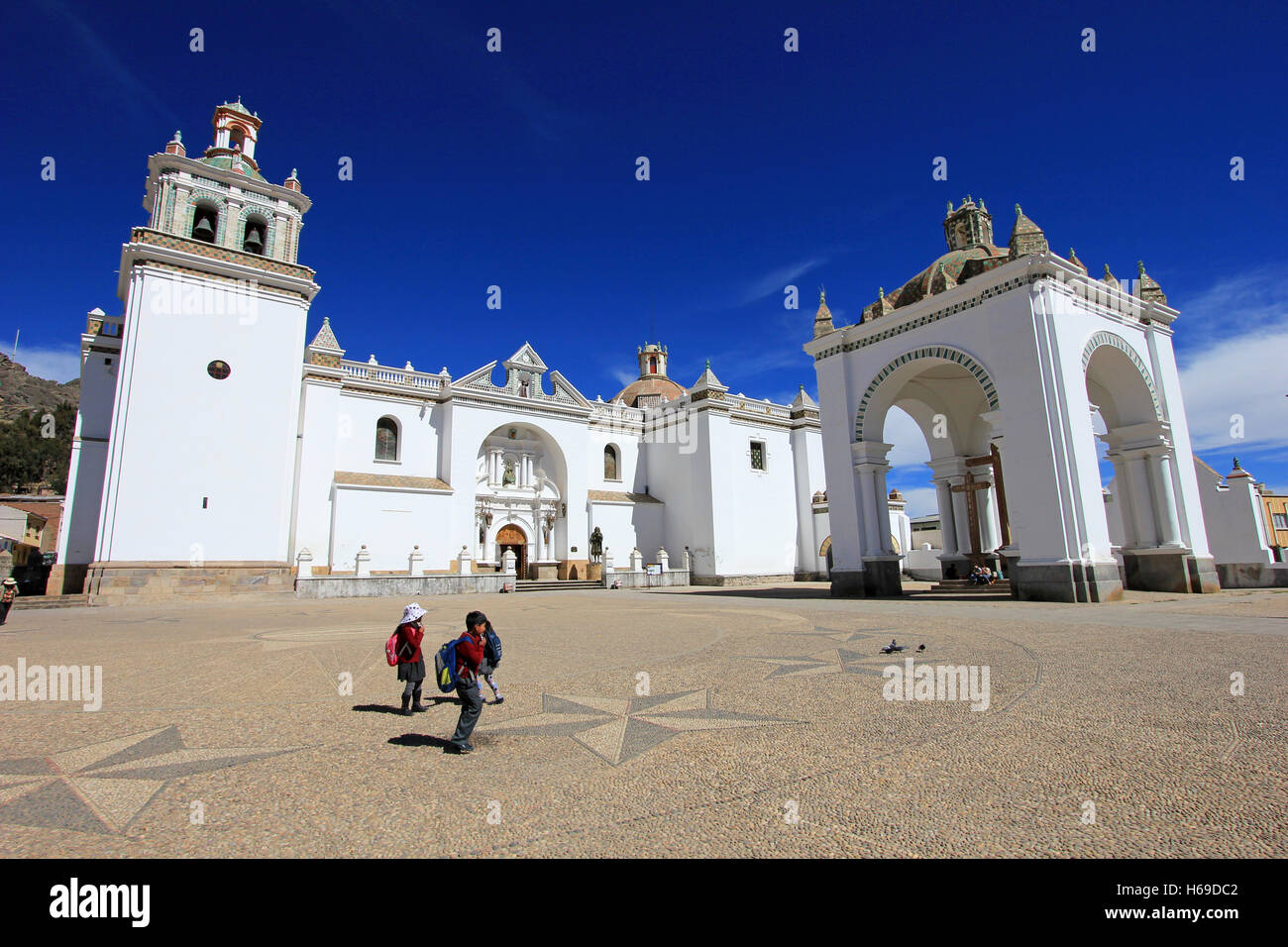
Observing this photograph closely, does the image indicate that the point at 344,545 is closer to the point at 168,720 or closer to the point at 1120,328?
the point at 168,720

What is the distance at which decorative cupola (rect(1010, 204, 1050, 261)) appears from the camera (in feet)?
47.4

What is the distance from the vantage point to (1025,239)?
575 inches

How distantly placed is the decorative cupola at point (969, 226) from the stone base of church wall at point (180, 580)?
77.6ft

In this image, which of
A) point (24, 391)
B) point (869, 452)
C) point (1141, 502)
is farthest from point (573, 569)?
point (24, 391)

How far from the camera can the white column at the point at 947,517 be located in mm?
20078

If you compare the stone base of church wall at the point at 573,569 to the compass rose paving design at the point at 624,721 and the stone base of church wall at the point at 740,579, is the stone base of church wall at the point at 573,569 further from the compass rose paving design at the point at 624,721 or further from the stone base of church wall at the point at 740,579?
the compass rose paving design at the point at 624,721

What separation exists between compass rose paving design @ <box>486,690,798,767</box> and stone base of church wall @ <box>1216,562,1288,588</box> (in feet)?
68.1

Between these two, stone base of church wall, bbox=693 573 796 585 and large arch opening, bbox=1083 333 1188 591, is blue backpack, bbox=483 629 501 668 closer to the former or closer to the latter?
large arch opening, bbox=1083 333 1188 591

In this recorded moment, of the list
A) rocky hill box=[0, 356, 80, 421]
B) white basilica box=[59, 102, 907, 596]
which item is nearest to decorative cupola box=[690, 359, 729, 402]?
white basilica box=[59, 102, 907, 596]

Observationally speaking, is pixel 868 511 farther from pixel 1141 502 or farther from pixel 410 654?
pixel 410 654

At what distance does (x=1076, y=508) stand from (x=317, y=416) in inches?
933

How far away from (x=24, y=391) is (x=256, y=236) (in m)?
71.3

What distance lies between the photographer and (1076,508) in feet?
44.0

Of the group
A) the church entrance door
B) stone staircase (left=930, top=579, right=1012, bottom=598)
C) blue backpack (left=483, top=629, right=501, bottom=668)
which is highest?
the church entrance door
